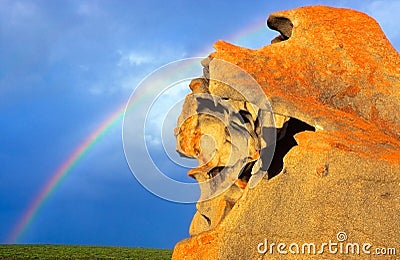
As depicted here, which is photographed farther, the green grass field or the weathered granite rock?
the green grass field

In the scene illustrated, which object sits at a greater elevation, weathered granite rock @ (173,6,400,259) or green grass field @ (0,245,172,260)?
green grass field @ (0,245,172,260)

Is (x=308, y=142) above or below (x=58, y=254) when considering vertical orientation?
below

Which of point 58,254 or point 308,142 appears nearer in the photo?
point 308,142

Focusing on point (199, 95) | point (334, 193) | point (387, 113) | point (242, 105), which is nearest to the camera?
point (334, 193)

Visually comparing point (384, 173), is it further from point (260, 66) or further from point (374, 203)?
point (260, 66)

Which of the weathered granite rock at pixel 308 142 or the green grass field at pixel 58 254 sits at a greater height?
the green grass field at pixel 58 254

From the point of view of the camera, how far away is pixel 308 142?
945 centimetres

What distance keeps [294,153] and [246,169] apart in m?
2.43

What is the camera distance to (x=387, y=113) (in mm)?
11414

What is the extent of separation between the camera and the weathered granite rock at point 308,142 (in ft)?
30.8

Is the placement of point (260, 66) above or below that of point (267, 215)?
above

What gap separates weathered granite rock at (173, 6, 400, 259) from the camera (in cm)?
939

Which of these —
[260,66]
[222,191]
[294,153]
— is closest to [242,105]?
[260,66]

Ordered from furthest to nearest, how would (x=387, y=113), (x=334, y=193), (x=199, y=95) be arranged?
(x=199, y=95)
(x=387, y=113)
(x=334, y=193)
